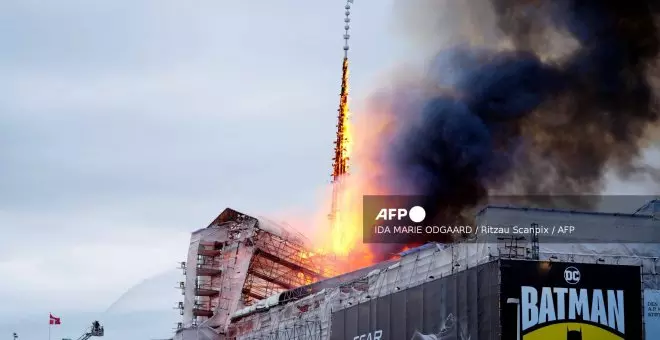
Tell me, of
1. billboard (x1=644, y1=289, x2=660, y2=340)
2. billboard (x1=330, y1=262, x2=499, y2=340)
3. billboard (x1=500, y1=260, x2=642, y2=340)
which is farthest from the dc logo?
billboard (x1=644, y1=289, x2=660, y2=340)

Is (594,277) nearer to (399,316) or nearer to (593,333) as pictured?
(593,333)

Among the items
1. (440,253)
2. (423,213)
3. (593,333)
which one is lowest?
(593,333)

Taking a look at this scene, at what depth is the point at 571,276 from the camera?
61.8 metres

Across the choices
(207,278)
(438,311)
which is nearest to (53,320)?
(207,278)

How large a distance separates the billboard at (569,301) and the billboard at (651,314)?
92 centimetres

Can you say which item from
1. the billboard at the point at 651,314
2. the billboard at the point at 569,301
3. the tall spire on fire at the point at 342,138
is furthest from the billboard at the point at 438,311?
Answer: the tall spire on fire at the point at 342,138

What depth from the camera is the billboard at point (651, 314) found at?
62.5 meters

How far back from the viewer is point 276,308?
343 ft

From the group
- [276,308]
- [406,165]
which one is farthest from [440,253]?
[406,165]

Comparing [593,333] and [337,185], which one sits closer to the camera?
[593,333]

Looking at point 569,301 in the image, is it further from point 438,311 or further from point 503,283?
point 438,311

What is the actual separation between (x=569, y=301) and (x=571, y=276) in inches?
55.5

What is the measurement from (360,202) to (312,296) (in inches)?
967

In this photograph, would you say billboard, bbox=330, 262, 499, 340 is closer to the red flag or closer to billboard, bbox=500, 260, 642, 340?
billboard, bbox=500, 260, 642, 340
